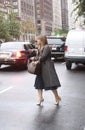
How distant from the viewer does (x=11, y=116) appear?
820cm

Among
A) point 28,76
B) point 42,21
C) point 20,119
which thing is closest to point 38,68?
point 20,119

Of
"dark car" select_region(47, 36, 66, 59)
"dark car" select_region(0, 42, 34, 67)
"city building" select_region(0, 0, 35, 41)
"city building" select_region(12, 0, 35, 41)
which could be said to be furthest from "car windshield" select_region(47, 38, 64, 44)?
"city building" select_region(12, 0, 35, 41)

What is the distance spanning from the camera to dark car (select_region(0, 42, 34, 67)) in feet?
63.8

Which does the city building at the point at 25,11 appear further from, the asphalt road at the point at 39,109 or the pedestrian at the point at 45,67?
the pedestrian at the point at 45,67

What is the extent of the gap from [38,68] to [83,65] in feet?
43.9

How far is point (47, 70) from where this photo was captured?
373 inches

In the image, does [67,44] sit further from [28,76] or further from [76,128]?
[76,128]

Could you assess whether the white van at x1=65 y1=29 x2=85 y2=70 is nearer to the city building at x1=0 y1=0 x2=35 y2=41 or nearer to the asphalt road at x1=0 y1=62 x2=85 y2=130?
the asphalt road at x1=0 y1=62 x2=85 y2=130

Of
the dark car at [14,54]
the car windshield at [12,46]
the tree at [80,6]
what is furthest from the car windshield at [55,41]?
the car windshield at [12,46]

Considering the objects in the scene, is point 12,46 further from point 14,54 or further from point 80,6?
point 80,6

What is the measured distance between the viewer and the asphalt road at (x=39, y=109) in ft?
24.3

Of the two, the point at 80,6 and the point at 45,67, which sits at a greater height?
the point at 80,6

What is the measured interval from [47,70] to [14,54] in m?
10.3

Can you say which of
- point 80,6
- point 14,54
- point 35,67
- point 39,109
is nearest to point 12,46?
point 14,54
